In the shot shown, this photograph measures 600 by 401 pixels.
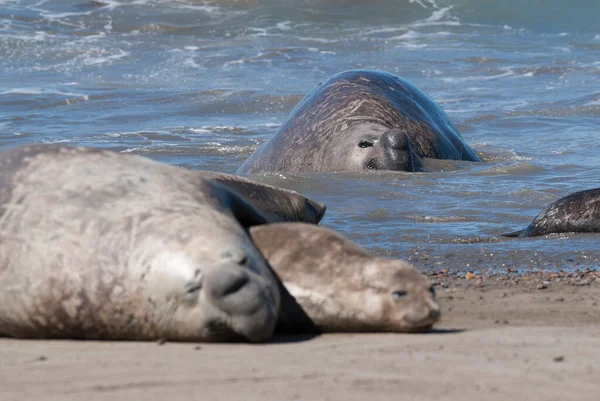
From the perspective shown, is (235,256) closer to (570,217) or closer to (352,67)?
(570,217)

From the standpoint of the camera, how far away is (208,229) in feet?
14.1

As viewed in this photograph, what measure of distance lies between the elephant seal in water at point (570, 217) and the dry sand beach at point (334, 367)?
3.25 m

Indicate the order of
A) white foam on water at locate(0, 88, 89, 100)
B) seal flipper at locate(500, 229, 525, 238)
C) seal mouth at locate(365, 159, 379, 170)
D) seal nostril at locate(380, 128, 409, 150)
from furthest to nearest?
white foam on water at locate(0, 88, 89, 100)
seal mouth at locate(365, 159, 379, 170)
seal nostril at locate(380, 128, 409, 150)
seal flipper at locate(500, 229, 525, 238)

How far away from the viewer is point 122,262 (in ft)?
13.8

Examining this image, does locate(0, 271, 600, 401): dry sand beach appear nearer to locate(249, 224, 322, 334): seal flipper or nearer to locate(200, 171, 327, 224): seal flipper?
locate(249, 224, 322, 334): seal flipper

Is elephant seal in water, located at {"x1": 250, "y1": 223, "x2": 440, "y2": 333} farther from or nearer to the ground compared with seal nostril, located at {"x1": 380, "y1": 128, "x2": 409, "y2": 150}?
farther from the ground

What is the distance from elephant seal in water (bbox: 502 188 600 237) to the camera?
26.1ft

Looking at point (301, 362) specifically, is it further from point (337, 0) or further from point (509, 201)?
point (337, 0)

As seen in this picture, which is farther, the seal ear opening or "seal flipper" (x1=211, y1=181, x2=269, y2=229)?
the seal ear opening

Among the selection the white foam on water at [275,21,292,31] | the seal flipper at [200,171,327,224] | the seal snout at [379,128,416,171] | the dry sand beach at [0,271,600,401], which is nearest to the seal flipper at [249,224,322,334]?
the dry sand beach at [0,271,600,401]

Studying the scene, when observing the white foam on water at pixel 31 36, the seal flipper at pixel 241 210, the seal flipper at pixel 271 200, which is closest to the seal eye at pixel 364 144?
the seal flipper at pixel 271 200

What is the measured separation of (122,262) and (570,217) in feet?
15.6

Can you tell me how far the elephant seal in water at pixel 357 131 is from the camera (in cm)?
1047

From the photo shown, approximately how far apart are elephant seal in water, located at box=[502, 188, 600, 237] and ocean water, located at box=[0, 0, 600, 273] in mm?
161
